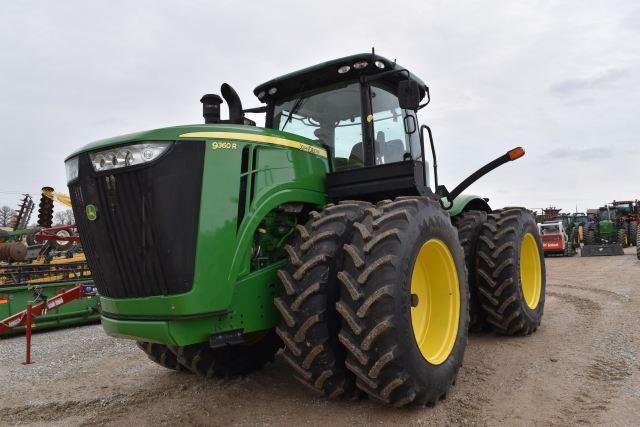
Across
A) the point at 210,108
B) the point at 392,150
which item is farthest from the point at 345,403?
the point at 210,108

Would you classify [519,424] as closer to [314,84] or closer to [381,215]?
[381,215]

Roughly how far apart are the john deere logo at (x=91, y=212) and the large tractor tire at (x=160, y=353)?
132 cm

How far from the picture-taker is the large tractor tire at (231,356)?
379 centimetres

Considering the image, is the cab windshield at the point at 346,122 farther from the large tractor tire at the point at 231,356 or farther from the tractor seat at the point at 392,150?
the large tractor tire at the point at 231,356

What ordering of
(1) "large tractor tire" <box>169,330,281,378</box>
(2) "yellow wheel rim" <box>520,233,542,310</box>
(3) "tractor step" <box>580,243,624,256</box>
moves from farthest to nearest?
(3) "tractor step" <box>580,243,624,256</box> → (2) "yellow wheel rim" <box>520,233,542,310</box> → (1) "large tractor tire" <box>169,330,281,378</box>

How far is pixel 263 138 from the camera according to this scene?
324 centimetres

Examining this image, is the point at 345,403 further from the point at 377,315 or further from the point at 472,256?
the point at 472,256

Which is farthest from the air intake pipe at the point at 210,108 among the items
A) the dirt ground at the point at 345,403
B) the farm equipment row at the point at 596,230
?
the farm equipment row at the point at 596,230

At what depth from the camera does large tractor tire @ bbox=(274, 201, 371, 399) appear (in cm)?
291

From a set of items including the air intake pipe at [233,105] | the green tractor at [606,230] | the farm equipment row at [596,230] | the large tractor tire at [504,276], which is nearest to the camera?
the air intake pipe at [233,105]

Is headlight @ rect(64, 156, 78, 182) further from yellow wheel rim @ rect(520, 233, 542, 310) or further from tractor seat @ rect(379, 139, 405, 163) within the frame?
yellow wheel rim @ rect(520, 233, 542, 310)

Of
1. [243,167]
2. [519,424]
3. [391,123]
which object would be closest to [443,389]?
[519,424]

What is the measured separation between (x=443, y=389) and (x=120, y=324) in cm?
213

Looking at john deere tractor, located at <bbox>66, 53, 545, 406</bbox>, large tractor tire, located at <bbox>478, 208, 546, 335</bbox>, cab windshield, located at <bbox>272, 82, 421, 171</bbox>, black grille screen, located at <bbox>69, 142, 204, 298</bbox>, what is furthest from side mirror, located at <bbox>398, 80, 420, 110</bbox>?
large tractor tire, located at <bbox>478, 208, 546, 335</bbox>
